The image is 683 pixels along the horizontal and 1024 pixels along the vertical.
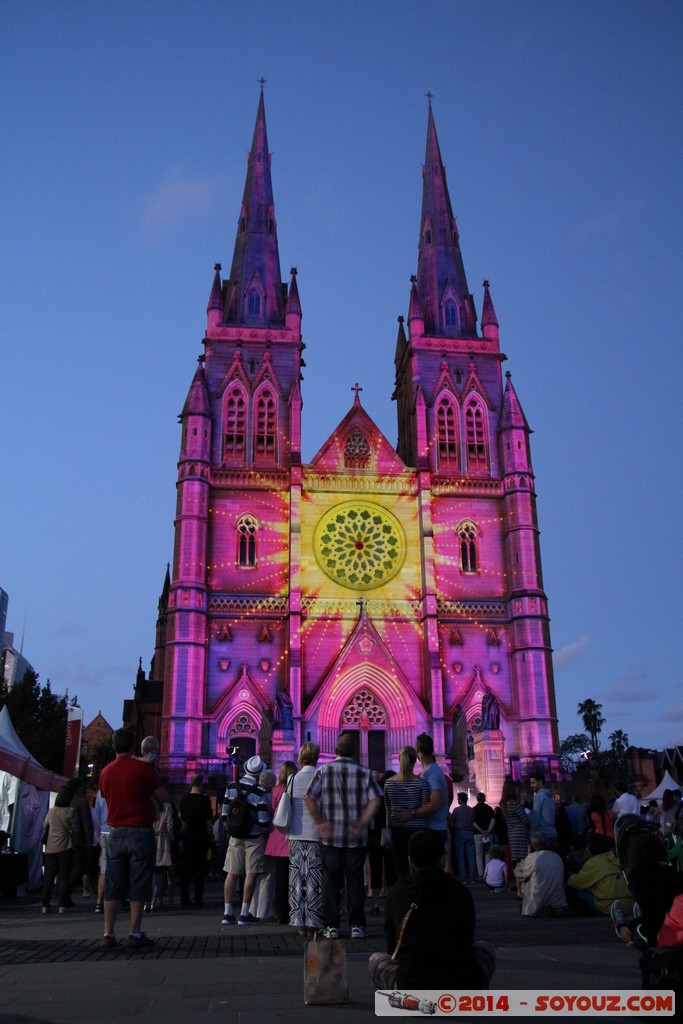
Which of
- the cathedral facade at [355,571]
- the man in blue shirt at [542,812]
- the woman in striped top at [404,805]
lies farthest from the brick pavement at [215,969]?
the cathedral facade at [355,571]

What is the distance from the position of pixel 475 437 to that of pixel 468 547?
5065 mm

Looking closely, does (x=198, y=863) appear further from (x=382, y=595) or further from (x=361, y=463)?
(x=361, y=463)

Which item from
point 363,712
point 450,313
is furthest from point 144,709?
point 450,313

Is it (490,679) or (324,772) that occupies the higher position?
(490,679)

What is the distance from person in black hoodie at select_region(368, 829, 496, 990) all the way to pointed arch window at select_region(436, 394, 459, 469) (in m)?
36.2

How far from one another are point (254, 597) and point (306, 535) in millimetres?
3369

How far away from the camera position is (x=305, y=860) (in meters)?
8.62

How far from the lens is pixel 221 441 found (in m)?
39.5

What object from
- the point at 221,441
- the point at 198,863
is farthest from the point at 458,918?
the point at 221,441

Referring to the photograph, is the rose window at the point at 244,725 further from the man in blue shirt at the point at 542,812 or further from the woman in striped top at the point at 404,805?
the woman in striped top at the point at 404,805

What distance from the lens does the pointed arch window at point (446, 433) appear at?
133ft

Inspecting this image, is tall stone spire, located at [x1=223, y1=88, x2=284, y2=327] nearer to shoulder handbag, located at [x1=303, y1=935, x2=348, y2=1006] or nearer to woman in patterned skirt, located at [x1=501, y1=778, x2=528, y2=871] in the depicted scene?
woman in patterned skirt, located at [x1=501, y1=778, x2=528, y2=871]

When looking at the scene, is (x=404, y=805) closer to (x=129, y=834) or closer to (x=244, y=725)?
(x=129, y=834)

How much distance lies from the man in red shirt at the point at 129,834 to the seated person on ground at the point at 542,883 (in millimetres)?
4801
